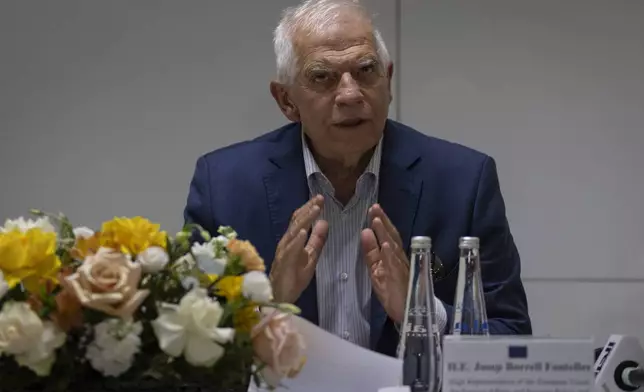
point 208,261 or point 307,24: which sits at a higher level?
point 307,24

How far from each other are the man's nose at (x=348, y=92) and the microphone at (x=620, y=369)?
2.24 feet

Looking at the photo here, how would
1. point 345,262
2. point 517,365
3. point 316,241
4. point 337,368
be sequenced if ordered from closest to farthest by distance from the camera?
1. point 517,365
2. point 337,368
3. point 316,241
4. point 345,262

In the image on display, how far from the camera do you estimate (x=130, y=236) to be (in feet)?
3.11

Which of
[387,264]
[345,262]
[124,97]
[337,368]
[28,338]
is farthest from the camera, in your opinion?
[124,97]

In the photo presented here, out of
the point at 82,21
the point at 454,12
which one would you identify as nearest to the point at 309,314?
the point at 454,12

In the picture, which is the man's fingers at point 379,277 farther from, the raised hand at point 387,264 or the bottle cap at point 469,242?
the bottle cap at point 469,242

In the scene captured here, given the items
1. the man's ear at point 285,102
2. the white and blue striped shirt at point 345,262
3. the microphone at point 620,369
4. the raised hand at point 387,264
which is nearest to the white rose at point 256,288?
the raised hand at point 387,264

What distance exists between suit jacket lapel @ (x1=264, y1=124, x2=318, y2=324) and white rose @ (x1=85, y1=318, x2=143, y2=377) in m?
1.02

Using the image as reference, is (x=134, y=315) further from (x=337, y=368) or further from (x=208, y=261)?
(x=337, y=368)

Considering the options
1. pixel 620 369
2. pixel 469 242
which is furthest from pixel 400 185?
pixel 469 242

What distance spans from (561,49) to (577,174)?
1.14 feet

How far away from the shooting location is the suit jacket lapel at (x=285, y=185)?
196 cm

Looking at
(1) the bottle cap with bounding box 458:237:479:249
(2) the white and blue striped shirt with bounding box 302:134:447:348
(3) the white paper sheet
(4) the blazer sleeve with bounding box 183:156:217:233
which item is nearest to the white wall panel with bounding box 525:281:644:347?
(2) the white and blue striped shirt with bounding box 302:134:447:348

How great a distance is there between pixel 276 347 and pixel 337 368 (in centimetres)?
21
